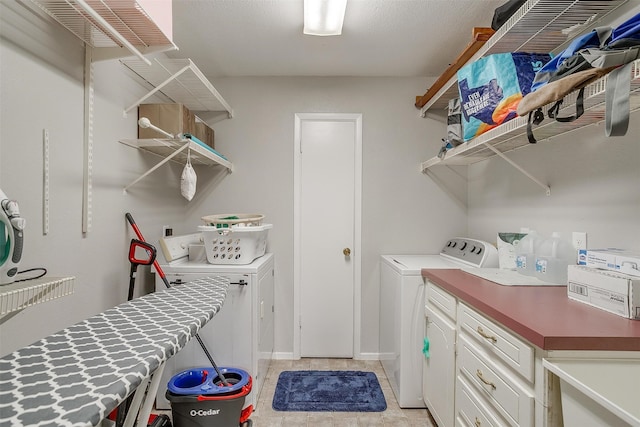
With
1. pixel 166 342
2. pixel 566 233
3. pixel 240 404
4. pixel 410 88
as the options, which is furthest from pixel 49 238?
pixel 410 88

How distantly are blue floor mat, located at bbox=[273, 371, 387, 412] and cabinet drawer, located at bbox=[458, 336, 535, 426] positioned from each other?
888mm

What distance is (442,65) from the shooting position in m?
2.50

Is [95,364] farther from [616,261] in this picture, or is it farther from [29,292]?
[616,261]

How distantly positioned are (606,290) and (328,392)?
1756mm

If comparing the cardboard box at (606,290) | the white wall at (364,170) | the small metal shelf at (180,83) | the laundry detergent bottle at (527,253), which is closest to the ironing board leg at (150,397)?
the small metal shelf at (180,83)

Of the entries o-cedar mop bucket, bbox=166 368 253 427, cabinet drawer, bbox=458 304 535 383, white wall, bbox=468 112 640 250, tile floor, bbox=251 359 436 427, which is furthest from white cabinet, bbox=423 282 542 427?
o-cedar mop bucket, bbox=166 368 253 427

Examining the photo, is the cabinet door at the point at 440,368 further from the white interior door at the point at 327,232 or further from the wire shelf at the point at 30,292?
the wire shelf at the point at 30,292

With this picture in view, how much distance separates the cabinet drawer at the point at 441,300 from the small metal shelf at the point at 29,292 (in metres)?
1.62

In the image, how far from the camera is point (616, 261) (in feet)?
3.78

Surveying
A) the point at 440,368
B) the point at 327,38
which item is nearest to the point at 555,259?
the point at 440,368

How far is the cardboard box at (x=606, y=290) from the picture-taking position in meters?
1.01

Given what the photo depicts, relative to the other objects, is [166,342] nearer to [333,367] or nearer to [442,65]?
[333,367]

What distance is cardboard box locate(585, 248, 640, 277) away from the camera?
1.09 meters

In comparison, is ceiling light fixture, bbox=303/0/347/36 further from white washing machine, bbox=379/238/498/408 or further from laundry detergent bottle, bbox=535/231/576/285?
laundry detergent bottle, bbox=535/231/576/285
